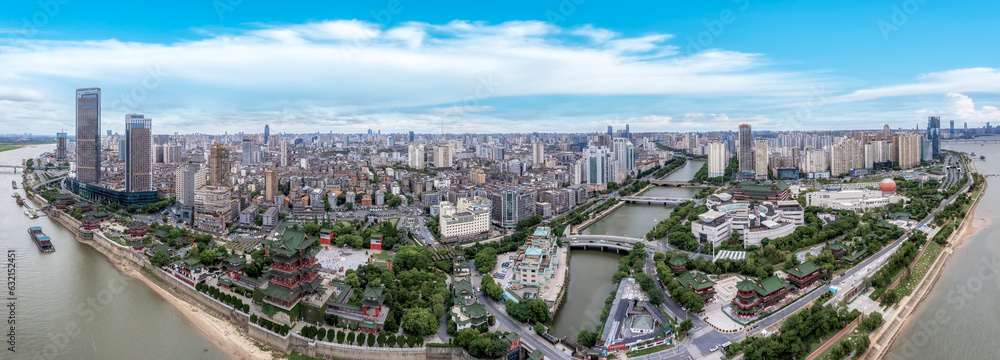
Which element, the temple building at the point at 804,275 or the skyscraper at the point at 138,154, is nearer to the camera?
the temple building at the point at 804,275

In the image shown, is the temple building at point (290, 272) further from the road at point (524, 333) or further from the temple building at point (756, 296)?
the temple building at point (756, 296)

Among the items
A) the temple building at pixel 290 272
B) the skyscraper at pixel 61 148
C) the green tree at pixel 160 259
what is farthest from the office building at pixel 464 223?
the skyscraper at pixel 61 148

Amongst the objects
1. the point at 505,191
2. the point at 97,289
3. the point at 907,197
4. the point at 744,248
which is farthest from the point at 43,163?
the point at 907,197

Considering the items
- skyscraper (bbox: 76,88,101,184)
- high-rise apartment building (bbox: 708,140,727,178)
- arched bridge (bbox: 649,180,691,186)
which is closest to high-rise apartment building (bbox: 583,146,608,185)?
arched bridge (bbox: 649,180,691,186)

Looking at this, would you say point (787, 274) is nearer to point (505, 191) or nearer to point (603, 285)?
point (603, 285)

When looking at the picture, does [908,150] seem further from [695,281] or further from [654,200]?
[695,281]

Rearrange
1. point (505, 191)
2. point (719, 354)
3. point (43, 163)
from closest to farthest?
1. point (719, 354)
2. point (505, 191)
3. point (43, 163)

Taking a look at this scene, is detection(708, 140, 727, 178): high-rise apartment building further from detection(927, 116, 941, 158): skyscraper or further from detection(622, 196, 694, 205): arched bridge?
detection(927, 116, 941, 158): skyscraper
